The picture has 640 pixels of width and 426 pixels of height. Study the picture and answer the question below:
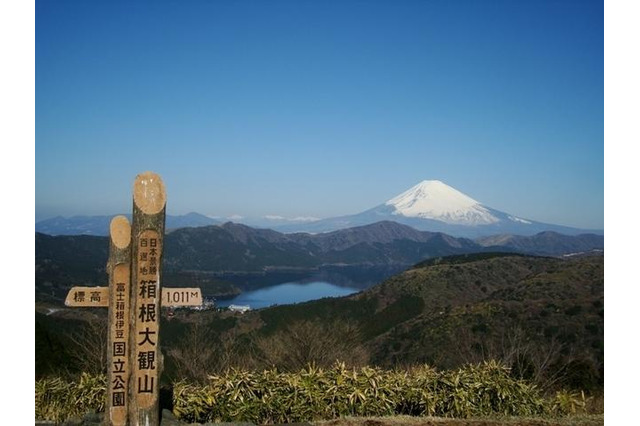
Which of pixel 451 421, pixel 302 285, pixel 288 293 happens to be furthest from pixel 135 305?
pixel 302 285

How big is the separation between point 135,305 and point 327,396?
10.3 ft

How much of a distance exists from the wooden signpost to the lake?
84.4m

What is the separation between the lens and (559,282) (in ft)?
126

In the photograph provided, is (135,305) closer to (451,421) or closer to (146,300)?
(146,300)

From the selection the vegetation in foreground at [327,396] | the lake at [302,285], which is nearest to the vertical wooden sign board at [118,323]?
the vegetation in foreground at [327,396]

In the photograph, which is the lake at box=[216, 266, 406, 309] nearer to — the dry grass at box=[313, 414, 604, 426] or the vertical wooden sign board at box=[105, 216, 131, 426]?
the dry grass at box=[313, 414, 604, 426]

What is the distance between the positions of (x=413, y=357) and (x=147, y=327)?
25380 millimetres

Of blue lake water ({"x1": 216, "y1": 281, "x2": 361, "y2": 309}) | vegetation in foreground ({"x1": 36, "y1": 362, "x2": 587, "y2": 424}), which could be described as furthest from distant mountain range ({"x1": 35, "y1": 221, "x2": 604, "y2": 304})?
vegetation in foreground ({"x1": 36, "y1": 362, "x2": 587, "y2": 424})

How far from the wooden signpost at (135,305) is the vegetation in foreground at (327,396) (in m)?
1.35

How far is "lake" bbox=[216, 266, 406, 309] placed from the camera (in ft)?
343

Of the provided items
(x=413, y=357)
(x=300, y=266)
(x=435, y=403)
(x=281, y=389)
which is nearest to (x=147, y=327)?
(x=281, y=389)

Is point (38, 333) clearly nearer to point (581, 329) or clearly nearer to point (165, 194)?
point (165, 194)

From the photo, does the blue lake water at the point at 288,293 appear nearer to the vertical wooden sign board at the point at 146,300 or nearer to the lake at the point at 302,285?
the lake at the point at 302,285

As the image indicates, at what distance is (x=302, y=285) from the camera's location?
134 metres
